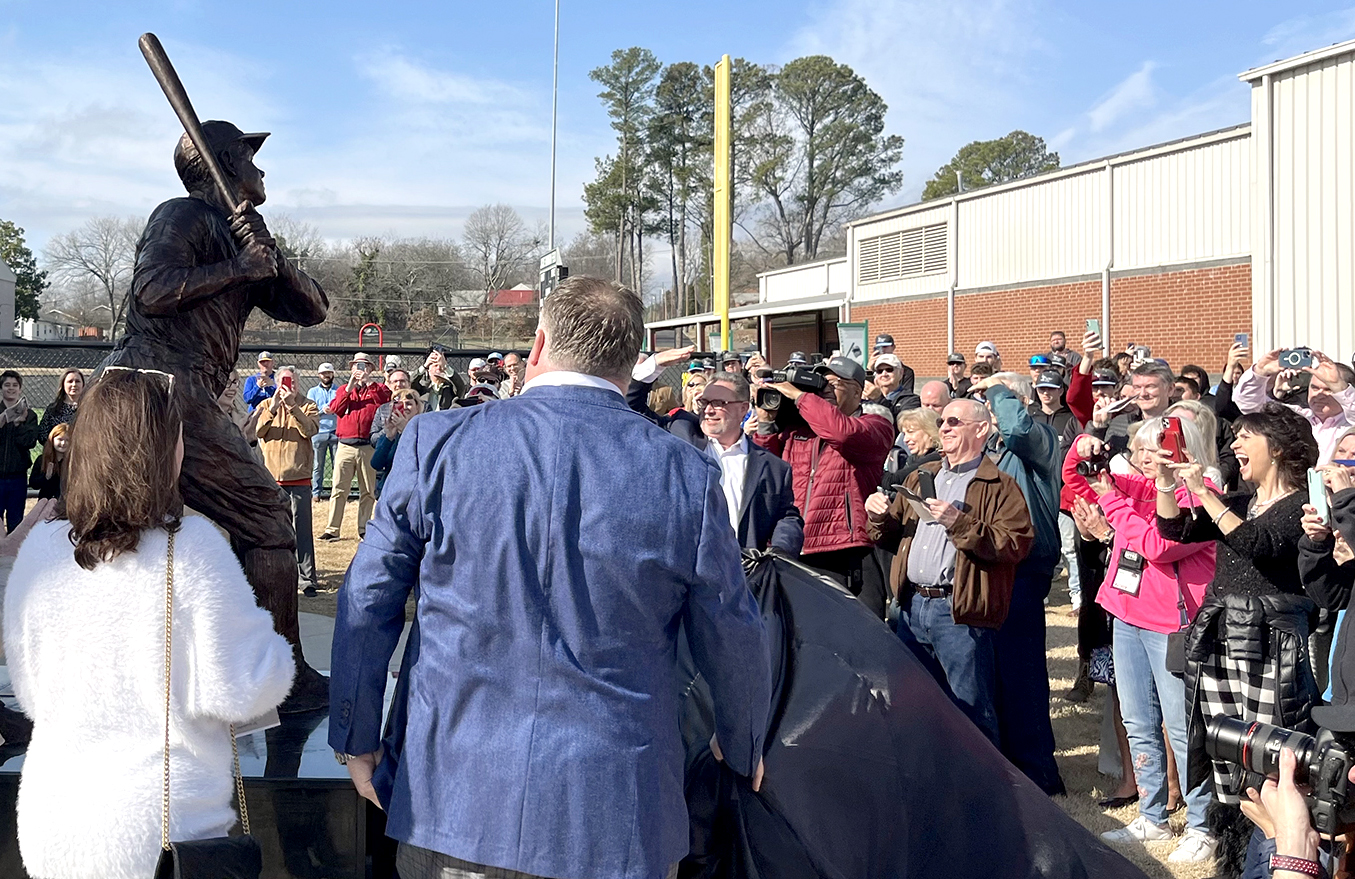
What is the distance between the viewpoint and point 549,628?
201 centimetres

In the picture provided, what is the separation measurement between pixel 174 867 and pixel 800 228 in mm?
46984

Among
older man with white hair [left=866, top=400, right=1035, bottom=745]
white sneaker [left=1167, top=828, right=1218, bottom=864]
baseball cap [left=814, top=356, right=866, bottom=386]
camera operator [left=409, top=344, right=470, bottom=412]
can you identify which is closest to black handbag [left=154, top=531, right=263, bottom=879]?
older man with white hair [left=866, top=400, right=1035, bottom=745]

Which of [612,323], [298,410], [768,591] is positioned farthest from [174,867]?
[298,410]

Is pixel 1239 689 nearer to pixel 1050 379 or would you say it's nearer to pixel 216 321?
pixel 216 321

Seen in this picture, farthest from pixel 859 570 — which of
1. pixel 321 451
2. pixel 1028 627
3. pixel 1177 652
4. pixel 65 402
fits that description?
pixel 321 451

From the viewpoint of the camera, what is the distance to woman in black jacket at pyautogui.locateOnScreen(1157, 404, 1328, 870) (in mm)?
3740

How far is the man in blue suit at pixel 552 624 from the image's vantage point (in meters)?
1.99

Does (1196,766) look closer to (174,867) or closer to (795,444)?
(795,444)

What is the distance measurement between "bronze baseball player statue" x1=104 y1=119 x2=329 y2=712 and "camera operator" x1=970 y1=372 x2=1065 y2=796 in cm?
292

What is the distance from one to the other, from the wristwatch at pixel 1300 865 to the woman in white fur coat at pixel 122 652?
2.02 meters

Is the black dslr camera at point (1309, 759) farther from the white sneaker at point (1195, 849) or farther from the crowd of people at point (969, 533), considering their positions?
the white sneaker at point (1195, 849)

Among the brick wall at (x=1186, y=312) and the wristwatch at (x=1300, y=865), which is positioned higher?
the brick wall at (x=1186, y=312)

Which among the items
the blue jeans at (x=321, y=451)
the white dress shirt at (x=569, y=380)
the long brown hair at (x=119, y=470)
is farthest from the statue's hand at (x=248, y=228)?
the blue jeans at (x=321, y=451)

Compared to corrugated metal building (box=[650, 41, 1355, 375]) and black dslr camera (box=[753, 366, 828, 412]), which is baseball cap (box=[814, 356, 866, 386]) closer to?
black dslr camera (box=[753, 366, 828, 412])
